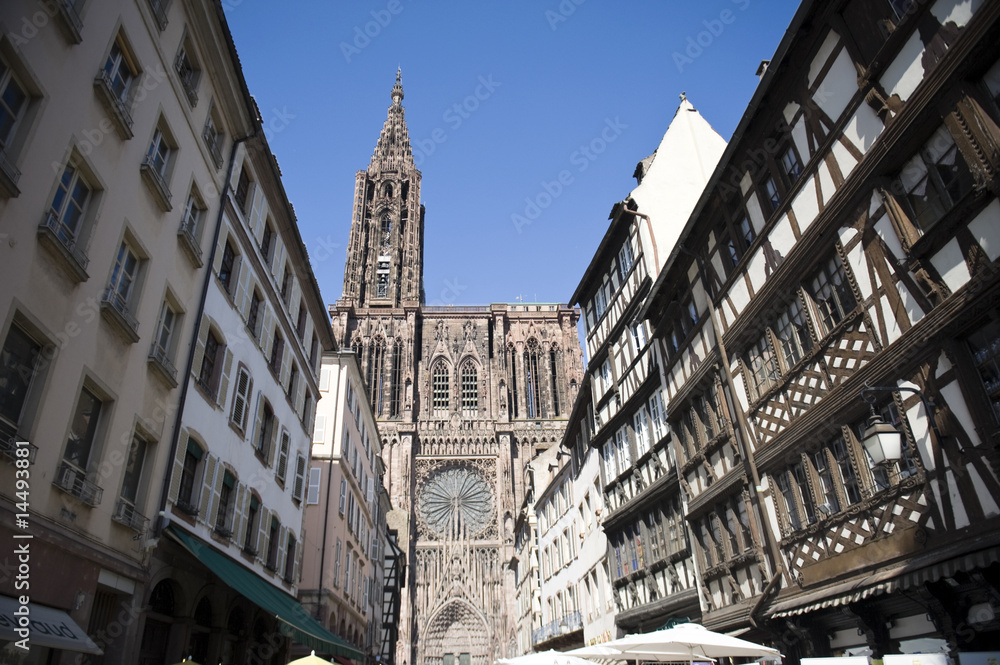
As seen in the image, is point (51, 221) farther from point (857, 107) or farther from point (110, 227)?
point (857, 107)

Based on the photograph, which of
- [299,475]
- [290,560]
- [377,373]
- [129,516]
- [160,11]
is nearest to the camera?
[129,516]

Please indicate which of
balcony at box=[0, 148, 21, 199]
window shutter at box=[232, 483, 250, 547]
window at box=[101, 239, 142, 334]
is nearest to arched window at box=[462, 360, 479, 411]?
window shutter at box=[232, 483, 250, 547]

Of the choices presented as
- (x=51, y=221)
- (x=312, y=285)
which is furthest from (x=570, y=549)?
(x=51, y=221)

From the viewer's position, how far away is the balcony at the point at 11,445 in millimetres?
6609

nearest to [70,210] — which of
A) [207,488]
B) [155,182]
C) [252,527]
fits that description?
[155,182]

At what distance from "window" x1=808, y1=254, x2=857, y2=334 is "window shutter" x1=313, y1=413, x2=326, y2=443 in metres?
16.7

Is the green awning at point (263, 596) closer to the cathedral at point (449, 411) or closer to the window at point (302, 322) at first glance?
the window at point (302, 322)

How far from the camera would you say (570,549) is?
26.6 m

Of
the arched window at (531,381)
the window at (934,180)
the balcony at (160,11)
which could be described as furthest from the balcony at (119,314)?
the arched window at (531,381)

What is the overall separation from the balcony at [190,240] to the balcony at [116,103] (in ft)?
6.48

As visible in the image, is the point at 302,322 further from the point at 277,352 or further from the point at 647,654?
the point at 647,654

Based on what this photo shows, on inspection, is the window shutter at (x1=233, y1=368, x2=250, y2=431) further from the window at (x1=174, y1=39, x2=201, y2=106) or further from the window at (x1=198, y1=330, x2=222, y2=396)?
the window at (x1=174, y1=39, x2=201, y2=106)

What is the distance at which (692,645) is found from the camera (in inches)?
376

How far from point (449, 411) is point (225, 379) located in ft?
158
